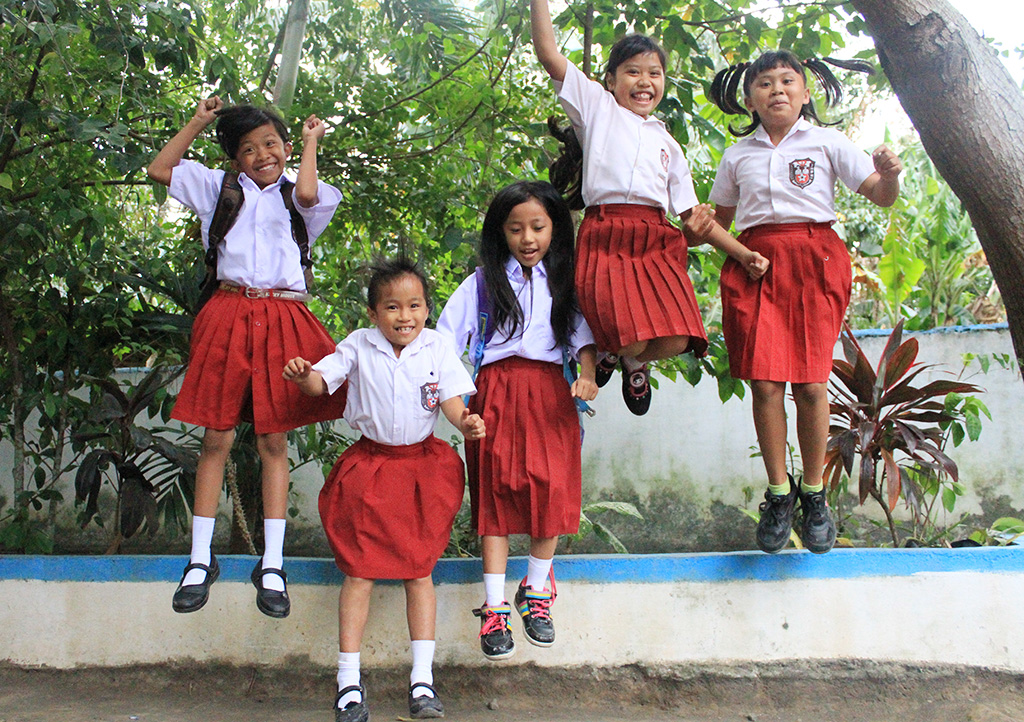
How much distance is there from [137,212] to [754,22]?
571cm

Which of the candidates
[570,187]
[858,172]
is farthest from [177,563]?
[858,172]

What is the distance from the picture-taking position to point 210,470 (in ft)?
10.1

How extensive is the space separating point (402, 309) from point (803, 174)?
1.46 m

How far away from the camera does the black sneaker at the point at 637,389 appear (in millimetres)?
3332

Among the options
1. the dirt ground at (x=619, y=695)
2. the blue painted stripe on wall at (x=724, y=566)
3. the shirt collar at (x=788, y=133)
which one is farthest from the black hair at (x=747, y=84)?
the dirt ground at (x=619, y=695)

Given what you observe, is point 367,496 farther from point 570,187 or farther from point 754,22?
point 754,22

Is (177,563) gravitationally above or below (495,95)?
below

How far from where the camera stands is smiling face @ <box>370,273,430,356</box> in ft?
9.90

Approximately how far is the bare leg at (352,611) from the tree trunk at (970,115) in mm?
2086

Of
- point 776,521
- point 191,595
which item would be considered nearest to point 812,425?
point 776,521

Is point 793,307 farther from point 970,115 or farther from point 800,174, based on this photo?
point 970,115

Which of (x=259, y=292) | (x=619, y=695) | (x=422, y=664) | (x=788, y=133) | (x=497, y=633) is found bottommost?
(x=619, y=695)

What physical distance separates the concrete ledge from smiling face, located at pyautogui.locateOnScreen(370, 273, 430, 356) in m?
0.96

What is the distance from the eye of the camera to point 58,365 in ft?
13.9
